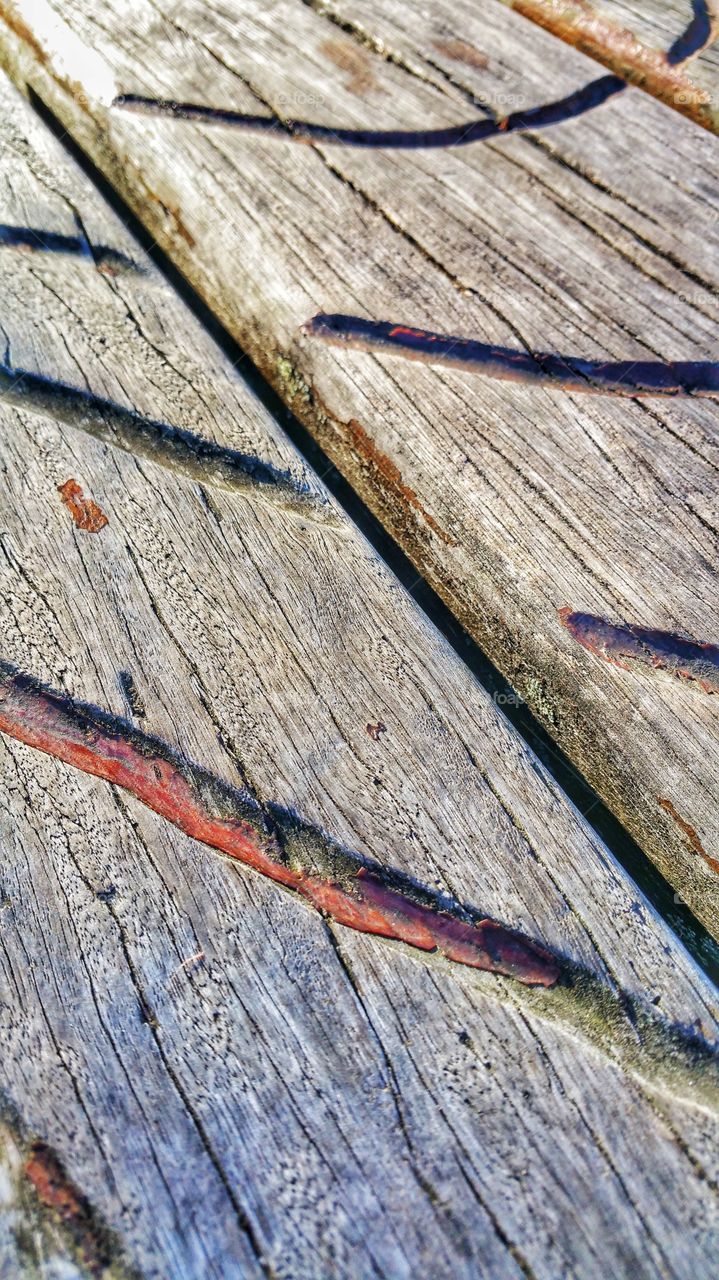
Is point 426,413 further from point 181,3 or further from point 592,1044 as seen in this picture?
point 181,3

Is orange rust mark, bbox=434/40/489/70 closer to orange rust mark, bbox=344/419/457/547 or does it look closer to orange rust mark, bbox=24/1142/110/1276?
orange rust mark, bbox=344/419/457/547

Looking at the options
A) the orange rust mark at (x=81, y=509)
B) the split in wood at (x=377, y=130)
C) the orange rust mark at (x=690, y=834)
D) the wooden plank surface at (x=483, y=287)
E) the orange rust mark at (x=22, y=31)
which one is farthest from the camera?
the orange rust mark at (x=22, y=31)

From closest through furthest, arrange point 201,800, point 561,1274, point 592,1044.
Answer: point 561,1274
point 592,1044
point 201,800

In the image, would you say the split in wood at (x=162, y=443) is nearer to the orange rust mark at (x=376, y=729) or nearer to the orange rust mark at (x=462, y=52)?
the orange rust mark at (x=376, y=729)

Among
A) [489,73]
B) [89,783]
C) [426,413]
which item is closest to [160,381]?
A: [426,413]

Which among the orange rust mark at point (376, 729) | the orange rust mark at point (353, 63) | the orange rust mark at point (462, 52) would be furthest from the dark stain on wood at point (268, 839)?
the orange rust mark at point (462, 52)

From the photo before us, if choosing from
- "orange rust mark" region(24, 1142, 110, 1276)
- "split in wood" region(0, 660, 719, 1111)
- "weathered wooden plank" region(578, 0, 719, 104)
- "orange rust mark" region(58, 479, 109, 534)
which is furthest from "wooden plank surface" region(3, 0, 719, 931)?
"orange rust mark" region(24, 1142, 110, 1276)
